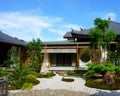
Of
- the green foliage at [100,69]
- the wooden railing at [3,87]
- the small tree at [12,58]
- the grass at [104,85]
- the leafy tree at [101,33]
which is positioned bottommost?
the grass at [104,85]

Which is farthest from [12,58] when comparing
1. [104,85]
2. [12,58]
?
[104,85]

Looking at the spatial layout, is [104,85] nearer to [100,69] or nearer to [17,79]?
[100,69]

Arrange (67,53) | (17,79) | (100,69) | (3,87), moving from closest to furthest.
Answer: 1. (3,87)
2. (17,79)
3. (100,69)
4. (67,53)

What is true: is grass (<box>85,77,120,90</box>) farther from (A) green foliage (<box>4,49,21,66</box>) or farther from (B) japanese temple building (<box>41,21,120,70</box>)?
(B) japanese temple building (<box>41,21,120,70</box>)

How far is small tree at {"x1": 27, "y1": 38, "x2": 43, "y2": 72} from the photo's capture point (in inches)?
812

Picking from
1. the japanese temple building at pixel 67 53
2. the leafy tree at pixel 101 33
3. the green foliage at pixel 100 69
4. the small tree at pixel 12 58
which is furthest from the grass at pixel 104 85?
the japanese temple building at pixel 67 53

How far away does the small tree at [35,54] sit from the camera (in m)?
20.6

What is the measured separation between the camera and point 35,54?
2098 cm

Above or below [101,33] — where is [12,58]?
below

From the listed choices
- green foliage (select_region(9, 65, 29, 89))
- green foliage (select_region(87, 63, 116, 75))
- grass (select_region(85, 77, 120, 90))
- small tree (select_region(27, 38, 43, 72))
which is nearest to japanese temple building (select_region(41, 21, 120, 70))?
small tree (select_region(27, 38, 43, 72))

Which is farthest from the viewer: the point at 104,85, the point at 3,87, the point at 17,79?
the point at 104,85

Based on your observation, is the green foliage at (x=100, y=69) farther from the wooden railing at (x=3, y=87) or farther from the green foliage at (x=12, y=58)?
the wooden railing at (x=3, y=87)

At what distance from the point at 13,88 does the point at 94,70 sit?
6.26m

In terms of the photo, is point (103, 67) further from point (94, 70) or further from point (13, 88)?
point (13, 88)
